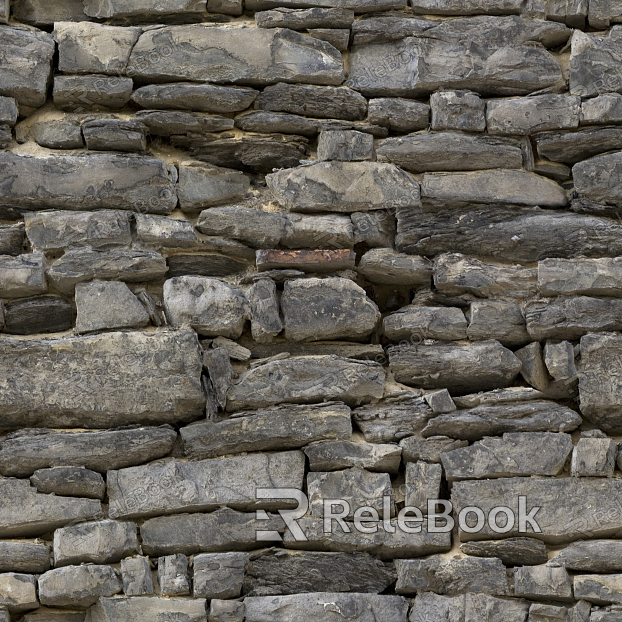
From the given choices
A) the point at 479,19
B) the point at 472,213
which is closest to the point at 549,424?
the point at 472,213

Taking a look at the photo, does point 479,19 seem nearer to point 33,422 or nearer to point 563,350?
point 563,350

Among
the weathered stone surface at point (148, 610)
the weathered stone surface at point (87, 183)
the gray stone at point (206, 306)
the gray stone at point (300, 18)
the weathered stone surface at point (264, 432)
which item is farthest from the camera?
the gray stone at point (300, 18)

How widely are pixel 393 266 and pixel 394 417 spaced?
1.91ft

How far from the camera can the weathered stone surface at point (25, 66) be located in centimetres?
356

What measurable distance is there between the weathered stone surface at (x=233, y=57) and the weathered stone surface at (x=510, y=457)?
1559 millimetres

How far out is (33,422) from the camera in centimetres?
329

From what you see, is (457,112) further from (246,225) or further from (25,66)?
(25,66)

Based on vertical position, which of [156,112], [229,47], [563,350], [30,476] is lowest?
[30,476]

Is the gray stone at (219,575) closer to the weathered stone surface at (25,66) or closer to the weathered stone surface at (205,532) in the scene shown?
the weathered stone surface at (205,532)

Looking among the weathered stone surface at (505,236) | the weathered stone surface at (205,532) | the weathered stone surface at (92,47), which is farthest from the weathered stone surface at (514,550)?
the weathered stone surface at (92,47)

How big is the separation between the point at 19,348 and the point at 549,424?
6.31 ft

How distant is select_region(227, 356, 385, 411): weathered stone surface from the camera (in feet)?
10.9

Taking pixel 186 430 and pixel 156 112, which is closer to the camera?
pixel 186 430

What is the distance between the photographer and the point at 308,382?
334 centimetres
